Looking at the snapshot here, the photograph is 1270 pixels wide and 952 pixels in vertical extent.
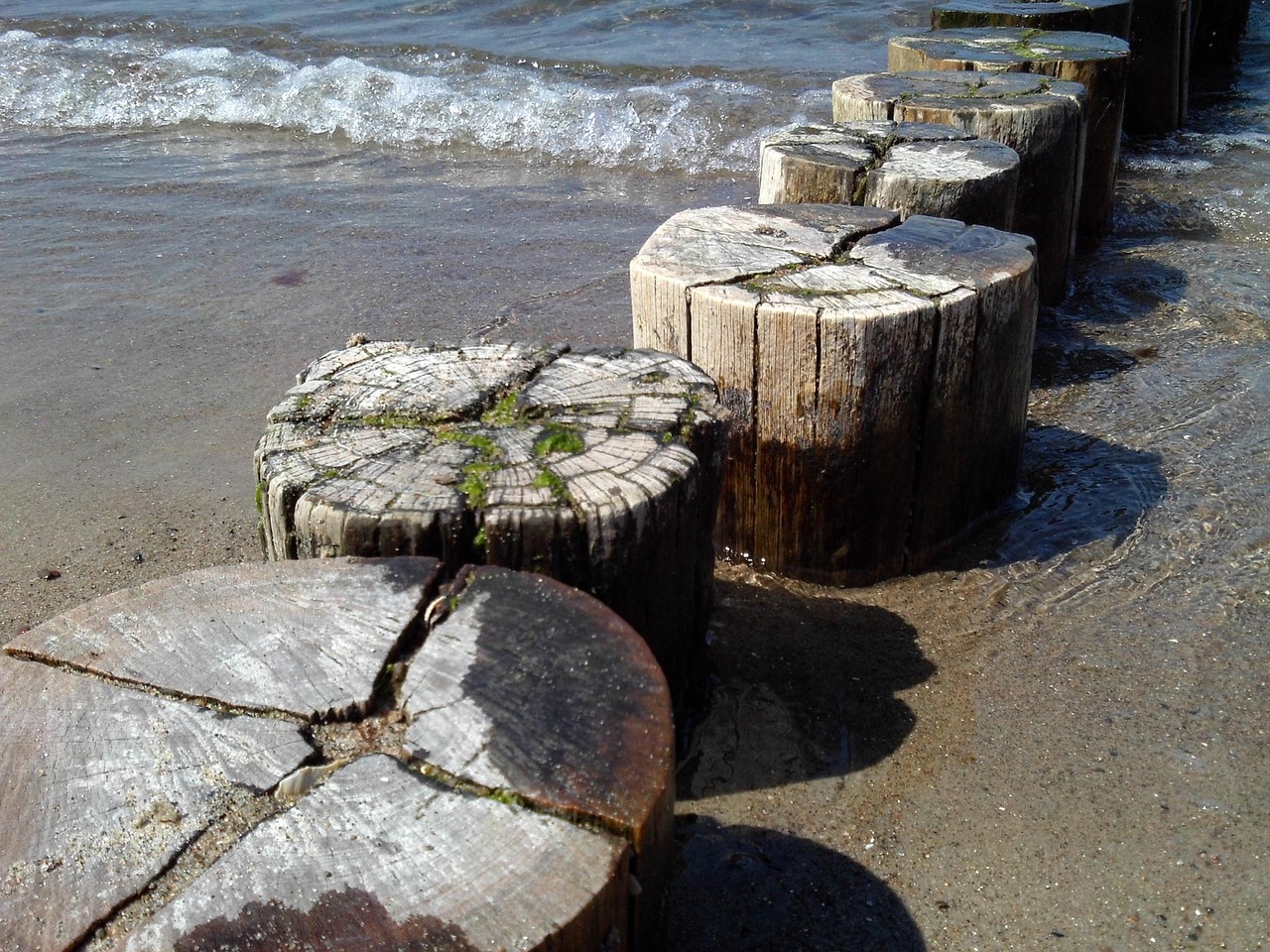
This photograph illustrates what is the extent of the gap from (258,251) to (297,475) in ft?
14.9

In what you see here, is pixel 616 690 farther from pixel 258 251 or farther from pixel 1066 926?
pixel 258 251

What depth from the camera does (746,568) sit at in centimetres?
363

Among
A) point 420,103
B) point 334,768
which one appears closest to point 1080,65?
point 420,103

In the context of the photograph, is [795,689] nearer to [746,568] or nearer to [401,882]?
[746,568]

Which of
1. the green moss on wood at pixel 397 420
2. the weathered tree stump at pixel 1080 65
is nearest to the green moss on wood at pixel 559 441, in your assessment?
the green moss on wood at pixel 397 420

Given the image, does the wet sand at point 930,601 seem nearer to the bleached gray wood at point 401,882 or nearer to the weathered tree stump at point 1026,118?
the weathered tree stump at point 1026,118

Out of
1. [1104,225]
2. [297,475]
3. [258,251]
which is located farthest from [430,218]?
[297,475]

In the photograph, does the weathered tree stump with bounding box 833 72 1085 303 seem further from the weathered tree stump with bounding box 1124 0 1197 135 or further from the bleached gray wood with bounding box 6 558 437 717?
the bleached gray wood with bounding box 6 558 437 717

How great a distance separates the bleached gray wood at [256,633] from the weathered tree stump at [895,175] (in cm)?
274

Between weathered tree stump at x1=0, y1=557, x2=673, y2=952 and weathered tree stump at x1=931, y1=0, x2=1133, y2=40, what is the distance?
22.1 feet

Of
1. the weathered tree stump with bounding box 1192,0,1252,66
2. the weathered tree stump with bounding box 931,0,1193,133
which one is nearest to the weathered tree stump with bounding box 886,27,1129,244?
the weathered tree stump with bounding box 931,0,1193,133

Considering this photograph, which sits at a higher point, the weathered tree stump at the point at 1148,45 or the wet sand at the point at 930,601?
the weathered tree stump at the point at 1148,45

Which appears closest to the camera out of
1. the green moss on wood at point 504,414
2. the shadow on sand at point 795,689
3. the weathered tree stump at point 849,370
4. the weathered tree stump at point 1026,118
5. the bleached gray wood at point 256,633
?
the bleached gray wood at point 256,633

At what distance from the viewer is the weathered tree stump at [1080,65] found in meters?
6.36
